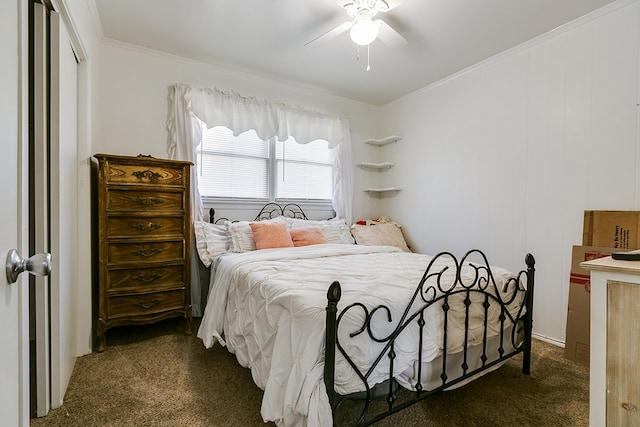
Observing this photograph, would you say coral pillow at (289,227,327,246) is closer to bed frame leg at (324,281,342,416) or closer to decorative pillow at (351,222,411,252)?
decorative pillow at (351,222,411,252)

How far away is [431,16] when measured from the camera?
7.91 feet

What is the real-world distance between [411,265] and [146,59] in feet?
9.80

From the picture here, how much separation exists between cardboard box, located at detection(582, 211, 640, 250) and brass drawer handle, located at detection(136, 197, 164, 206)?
324 centimetres

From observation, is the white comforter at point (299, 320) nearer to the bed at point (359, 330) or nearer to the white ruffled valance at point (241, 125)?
the bed at point (359, 330)

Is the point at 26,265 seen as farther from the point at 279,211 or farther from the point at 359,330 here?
the point at 279,211

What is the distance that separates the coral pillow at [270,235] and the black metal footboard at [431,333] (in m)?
1.41

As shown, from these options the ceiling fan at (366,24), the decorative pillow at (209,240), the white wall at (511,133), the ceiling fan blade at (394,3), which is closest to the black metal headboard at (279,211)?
the decorative pillow at (209,240)

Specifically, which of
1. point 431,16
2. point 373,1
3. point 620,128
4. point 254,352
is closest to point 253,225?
point 254,352

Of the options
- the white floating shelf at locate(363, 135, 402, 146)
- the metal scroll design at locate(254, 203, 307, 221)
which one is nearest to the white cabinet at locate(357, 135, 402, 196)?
the white floating shelf at locate(363, 135, 402, 146)

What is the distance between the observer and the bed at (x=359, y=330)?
1.24 metres

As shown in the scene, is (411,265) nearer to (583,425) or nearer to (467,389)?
(467,389)

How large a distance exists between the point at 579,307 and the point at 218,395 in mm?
2508

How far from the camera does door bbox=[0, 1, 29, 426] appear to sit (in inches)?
27.6

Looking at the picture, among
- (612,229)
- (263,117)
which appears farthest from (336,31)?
(612,229)
